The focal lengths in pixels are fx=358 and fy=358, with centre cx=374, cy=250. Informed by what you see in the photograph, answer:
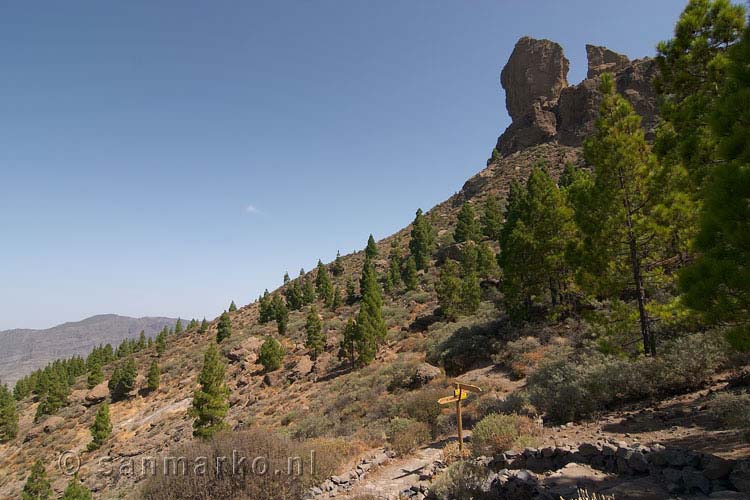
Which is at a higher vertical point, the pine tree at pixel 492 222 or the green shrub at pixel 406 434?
the pine tree at pixel 492 222

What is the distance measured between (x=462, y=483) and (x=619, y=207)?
10.2m

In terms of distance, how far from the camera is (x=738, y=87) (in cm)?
569

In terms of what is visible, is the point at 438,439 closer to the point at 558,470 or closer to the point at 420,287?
the point at 558,470

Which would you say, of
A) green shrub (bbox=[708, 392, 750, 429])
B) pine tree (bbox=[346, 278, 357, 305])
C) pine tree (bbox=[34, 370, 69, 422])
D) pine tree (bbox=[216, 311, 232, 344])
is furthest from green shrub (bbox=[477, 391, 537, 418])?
pine tree (bbox=[34, 370, 69, 422])

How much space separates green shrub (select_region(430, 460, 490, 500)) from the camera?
753 cm

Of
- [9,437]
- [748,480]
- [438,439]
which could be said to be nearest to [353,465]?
[438,439]

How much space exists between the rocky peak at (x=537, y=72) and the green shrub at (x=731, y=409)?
114 m

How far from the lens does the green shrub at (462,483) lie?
7.53 meters

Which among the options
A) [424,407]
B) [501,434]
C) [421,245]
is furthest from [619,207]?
[421,245]

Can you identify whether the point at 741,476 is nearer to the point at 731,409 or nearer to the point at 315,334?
the point at 731,409

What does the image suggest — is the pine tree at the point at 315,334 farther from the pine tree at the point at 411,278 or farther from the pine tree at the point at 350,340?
the pine tree at the point at 411,278

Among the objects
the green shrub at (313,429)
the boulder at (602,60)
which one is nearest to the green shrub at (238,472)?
the green shrub at (313,429)

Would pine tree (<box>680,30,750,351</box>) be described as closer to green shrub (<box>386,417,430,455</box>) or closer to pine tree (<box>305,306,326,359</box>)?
green shrub (<box>386,417,430,455</box>)

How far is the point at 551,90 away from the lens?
352 feet
